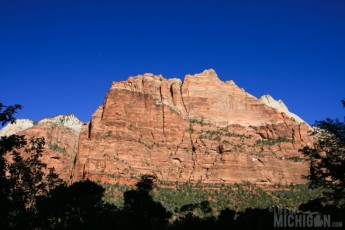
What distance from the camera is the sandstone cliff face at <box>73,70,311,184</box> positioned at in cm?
8400

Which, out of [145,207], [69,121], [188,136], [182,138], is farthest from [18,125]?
[145,207]

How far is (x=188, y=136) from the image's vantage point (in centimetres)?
9550

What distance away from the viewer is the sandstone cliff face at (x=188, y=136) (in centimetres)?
8400

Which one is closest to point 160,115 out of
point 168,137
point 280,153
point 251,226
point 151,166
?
point 168,137

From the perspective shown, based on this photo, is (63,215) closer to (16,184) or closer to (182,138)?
(16,184)

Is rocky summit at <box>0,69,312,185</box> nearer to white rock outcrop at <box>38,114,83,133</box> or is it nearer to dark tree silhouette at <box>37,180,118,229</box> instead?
white rock outcrop at <box>38,114,83,133</box>

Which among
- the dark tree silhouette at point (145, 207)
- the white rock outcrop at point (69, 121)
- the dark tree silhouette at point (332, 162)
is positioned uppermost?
the white rock outcrop at point (69, 121)

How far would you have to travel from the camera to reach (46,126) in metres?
110

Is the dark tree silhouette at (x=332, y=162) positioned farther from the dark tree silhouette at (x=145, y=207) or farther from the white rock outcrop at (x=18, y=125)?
the white rock outcrop at (x=18, y=125)

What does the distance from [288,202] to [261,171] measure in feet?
46.0

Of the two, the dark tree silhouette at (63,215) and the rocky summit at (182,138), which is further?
the rocky summit at (182,138)

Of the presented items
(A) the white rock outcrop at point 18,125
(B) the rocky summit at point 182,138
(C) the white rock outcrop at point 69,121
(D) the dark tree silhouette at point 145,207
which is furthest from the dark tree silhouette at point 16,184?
(A) the white rock outcrop at point 18,125

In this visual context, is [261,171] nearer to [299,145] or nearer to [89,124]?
[299,145]

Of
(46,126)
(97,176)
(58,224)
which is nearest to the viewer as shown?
(58,224)
